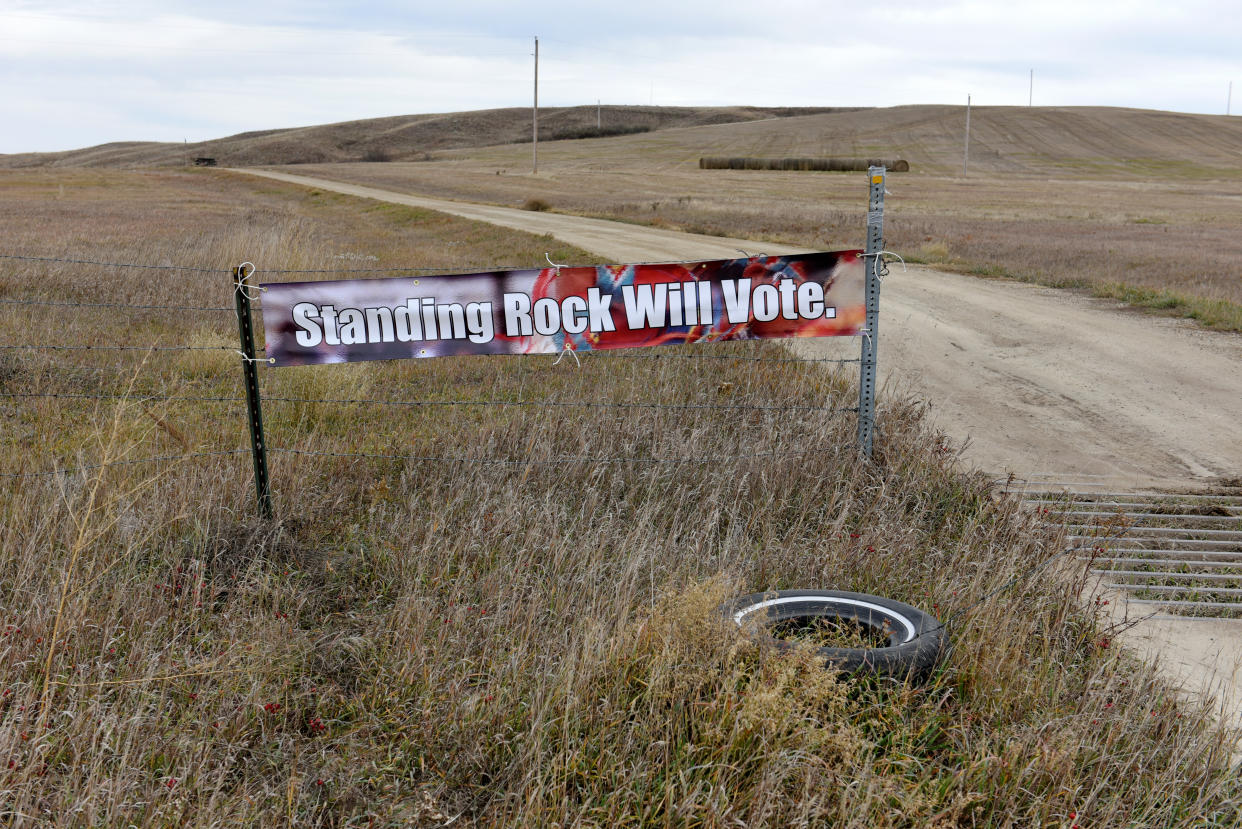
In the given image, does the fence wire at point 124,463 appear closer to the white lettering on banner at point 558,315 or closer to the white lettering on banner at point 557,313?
the white lettering on banner at point 557,313

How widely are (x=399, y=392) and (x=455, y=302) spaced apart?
3317mm

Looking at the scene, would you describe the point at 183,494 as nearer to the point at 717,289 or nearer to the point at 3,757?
the point at 3,757

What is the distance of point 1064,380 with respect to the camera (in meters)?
10.6

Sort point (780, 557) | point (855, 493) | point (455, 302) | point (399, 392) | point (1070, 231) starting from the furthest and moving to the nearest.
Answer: point (1070, 231), point (399, 392), point (855, 493), point (455, 302), point (780, 557)

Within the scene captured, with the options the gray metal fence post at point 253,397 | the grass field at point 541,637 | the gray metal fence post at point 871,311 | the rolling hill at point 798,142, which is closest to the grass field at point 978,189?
the rolling hill at point 798,142

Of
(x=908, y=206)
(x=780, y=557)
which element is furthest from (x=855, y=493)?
(x=908, y=206)

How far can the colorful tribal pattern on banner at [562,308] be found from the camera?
226 inches

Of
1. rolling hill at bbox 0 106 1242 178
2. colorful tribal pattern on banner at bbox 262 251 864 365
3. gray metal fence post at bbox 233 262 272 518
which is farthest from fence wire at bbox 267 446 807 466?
rolling hill at bbox 0 106 1242 178

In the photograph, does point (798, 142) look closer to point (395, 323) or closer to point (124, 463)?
point (395, 323)

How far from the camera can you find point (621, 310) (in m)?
6.14

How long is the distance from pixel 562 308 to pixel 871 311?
2102 millimetres

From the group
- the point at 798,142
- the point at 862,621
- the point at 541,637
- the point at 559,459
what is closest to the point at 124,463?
the point at 559,459

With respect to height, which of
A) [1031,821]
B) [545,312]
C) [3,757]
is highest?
[545,312]

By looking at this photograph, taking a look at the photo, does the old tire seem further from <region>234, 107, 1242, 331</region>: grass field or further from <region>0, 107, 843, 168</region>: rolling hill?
<region>0, 107, 843, 168</region>: rolling hill
